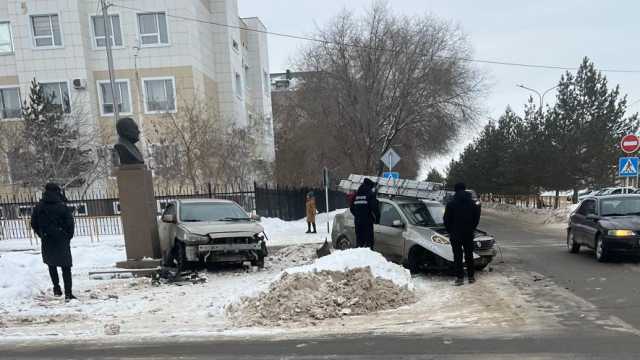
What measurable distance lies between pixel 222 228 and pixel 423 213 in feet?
14.8

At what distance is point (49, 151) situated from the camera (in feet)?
75.7

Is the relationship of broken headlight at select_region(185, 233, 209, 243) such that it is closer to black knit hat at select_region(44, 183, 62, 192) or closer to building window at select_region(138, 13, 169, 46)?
black knit hat at select_region(44, 183, 62, 192)

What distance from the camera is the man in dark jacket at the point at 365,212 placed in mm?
9516

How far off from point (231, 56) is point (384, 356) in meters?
38.3

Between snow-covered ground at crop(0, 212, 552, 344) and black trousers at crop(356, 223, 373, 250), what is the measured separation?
1.39 meters

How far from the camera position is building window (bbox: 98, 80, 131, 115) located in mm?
31703

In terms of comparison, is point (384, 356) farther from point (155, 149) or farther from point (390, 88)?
point (390, 88)

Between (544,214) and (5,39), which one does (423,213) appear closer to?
(544,214)

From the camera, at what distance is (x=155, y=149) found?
2592 centimetres

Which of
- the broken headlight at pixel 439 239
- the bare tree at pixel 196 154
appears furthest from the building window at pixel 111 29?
the broken headlight at pixel 439 239

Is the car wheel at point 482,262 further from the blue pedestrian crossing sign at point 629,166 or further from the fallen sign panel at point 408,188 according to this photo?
the blue pedestrian crossing sign at point 629,166

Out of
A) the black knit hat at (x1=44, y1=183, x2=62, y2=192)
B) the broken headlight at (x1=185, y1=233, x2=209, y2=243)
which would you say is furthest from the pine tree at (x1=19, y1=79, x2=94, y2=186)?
the black knit hat at (x1=44, y1=183, x2=62, y2=192)

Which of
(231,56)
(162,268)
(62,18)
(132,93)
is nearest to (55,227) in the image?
(162,268)

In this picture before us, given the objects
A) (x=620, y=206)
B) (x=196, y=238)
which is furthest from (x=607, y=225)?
(x=196, y=238)
